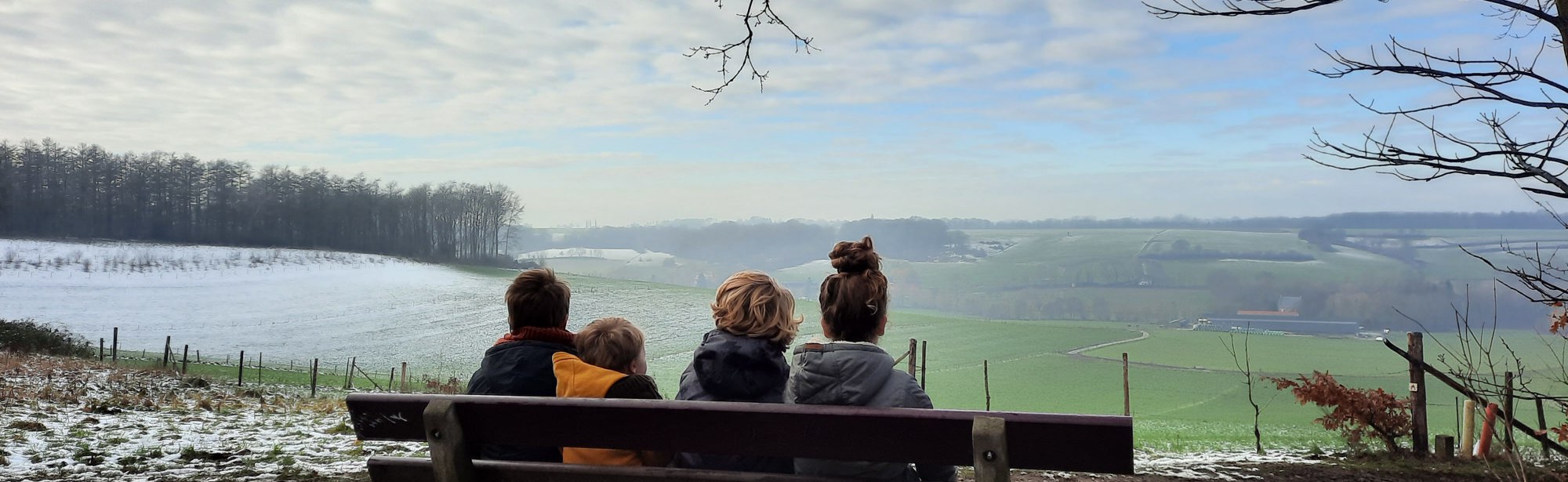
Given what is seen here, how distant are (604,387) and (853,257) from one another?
832mm

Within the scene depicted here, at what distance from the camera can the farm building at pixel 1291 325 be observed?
68512mm

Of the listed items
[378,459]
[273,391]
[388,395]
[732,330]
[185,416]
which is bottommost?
[273,391]

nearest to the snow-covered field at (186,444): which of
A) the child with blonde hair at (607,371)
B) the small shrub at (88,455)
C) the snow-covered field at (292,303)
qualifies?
the small shrub at (88,455)

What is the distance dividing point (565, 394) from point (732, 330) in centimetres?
57

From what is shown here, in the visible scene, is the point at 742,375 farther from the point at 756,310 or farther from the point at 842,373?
the point at 842,373

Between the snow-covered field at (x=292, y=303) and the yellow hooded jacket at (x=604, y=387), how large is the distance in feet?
89.8

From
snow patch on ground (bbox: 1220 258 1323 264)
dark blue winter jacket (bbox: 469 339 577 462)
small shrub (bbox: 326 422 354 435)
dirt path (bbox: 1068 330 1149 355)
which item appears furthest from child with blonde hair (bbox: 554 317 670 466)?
snow patch on ground (bbox: 1220 258 1323 264)

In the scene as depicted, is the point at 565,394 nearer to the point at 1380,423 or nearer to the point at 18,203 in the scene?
the point at 1380,423

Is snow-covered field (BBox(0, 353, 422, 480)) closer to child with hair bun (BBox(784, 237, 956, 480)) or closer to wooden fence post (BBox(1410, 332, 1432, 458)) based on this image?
child with hair bun (BBox(784, 237, 956, 480))

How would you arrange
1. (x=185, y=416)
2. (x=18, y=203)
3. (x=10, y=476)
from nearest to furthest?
1. (x=10, y=476)
2. (x=185, y=416)
3. (x=18, y=203)

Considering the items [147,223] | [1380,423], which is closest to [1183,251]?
[147,223]

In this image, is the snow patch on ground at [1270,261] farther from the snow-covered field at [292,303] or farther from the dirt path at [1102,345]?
the snow-covered field at [292,303]

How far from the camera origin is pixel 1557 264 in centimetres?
604

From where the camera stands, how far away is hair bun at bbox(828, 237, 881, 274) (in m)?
2.54
